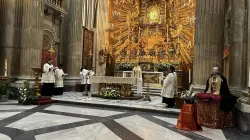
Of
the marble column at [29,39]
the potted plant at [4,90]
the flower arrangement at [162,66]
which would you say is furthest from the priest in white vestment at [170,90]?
the flower arrangement at [162,66]

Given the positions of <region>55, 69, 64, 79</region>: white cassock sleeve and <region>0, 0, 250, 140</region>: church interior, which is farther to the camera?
<region>55, 69, 64, 79</region>: white cassock sleeve

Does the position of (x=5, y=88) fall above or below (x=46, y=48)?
below

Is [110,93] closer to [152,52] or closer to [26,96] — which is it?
[26,96]

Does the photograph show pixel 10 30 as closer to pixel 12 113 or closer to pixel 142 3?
pixel 12 113

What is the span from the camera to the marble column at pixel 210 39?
7.04 metres

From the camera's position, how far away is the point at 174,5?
54.2ft

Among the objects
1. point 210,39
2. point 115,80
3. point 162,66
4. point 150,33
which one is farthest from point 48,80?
point 150,33

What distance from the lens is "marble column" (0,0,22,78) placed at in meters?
9.24

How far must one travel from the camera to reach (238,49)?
599 centimetres

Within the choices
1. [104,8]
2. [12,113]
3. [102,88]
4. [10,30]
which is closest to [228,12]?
[102,88]

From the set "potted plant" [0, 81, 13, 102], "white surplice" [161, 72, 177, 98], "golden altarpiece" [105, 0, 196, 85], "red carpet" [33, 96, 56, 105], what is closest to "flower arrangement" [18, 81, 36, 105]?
"red carpet" [33, 96, 56, 105]

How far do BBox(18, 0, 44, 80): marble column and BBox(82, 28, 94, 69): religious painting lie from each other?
4968 mm

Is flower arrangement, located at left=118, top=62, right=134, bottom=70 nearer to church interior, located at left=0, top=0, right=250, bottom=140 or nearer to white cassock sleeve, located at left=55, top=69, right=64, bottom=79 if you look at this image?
church interior, located at left=0, top=0, right=250, bottom=140

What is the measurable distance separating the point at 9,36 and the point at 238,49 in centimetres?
876
